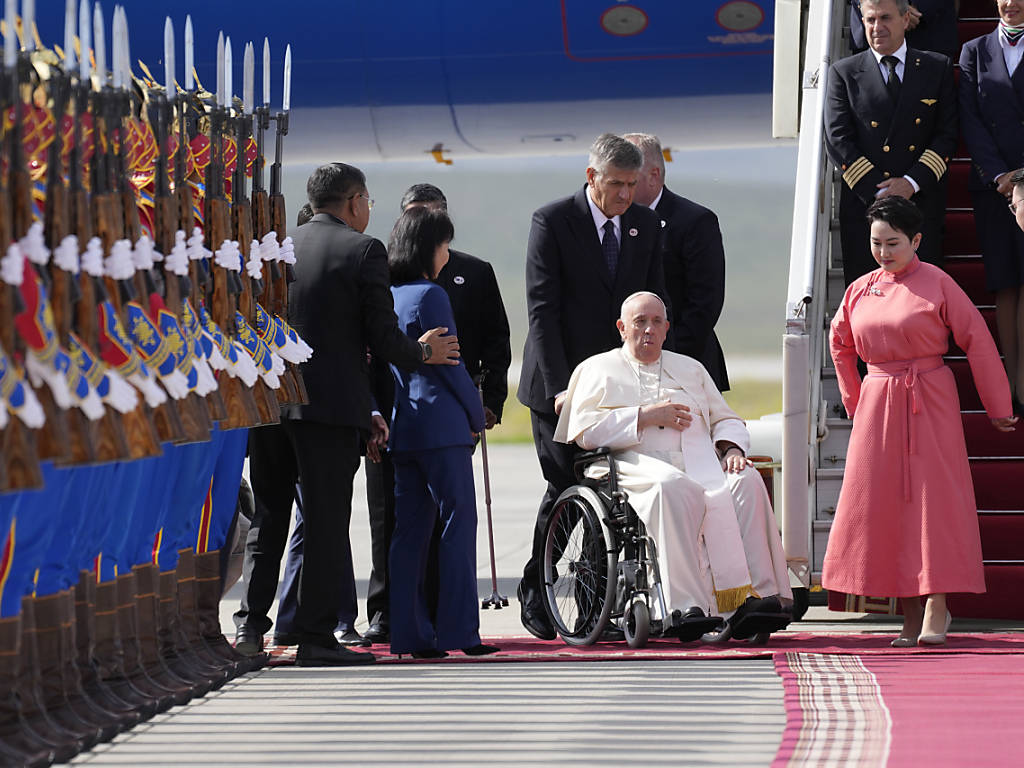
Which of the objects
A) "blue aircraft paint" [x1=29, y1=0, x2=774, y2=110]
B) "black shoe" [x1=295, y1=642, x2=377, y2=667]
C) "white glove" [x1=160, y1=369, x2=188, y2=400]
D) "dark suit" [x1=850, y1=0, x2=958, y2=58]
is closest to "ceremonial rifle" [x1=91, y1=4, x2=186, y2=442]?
"white glove" [x1=160, y1=369, x2=188, y2=400]

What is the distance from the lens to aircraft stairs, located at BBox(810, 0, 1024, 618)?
4.86m

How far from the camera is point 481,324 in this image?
515 centimetres

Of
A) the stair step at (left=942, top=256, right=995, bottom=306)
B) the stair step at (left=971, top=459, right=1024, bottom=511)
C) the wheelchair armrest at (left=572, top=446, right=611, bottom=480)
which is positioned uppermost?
the stair step at (left=942, top=256, right=995, bottom=306)

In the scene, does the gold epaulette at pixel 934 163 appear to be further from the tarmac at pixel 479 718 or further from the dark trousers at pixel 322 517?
the dark trousers at pixel 322 517

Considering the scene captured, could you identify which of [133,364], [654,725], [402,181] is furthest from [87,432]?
[402,181]

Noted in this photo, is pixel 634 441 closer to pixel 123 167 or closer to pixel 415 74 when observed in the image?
pixel 123 167

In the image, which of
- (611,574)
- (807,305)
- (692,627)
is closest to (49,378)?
(611,574)

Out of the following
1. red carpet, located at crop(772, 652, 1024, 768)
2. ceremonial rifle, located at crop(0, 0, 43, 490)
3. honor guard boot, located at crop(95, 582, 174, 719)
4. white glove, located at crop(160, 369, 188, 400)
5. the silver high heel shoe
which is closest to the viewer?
ceremonial rifle, located at crop(0, 0, 43, 490)

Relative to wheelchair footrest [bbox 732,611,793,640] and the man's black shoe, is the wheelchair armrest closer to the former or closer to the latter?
wheelchair footrest [bbox 732,611,793,640]

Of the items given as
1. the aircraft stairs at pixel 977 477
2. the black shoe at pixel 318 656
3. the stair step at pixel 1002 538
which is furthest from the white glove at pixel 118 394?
the stair step at pixel 1002 538

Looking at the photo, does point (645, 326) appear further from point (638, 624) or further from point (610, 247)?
point (638, 624)

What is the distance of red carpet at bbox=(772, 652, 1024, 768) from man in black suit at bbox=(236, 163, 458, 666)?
3.62 ft

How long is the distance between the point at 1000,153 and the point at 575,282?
1408 millimetres

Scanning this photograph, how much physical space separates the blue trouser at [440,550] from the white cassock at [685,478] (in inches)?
17.9
